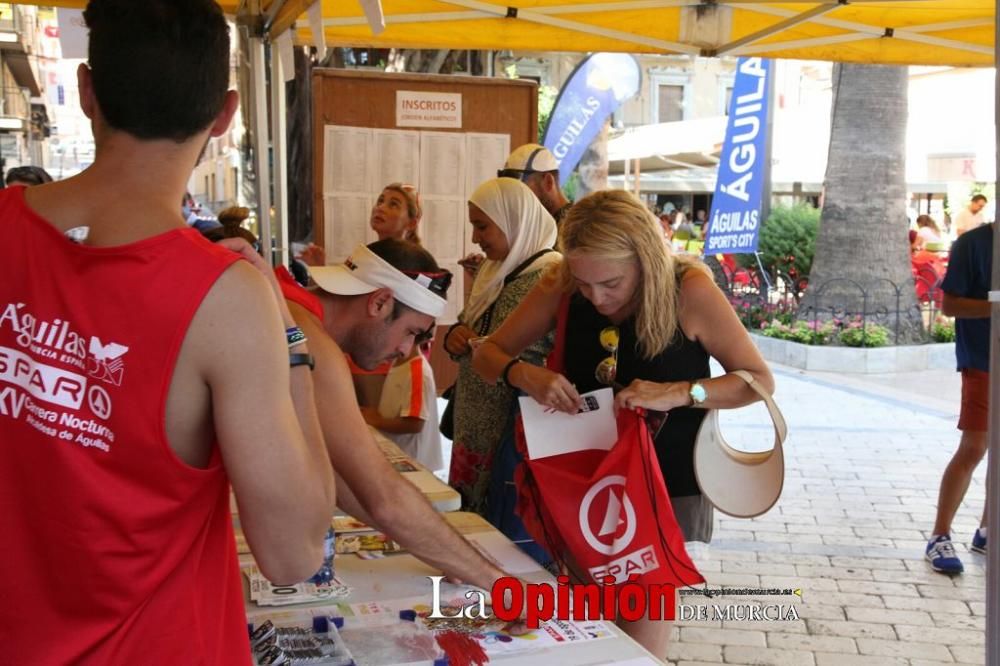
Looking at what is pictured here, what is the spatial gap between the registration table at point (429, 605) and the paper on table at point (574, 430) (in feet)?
1.02

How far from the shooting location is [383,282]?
217 cm

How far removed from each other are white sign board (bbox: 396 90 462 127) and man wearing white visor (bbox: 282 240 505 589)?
157 inches

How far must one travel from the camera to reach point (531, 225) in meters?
3.88

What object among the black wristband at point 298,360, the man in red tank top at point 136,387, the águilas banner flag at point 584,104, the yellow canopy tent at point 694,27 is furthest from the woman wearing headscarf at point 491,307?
the águilas banner flag at point 584,104

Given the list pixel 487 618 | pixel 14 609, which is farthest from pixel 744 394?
pixel 14 609

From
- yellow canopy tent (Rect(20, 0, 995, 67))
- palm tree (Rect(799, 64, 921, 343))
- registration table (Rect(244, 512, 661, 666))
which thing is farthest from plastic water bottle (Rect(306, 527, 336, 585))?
palm tree (Rect(799, 64, 921, 343))

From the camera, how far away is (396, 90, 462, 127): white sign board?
6.15 metres

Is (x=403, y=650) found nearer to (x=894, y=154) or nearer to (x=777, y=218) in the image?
(x=894, y=154)

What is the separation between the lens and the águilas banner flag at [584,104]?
10477 mm

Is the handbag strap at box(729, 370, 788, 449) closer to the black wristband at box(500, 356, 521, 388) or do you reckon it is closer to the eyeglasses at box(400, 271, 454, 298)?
the black wristband at box(500, 356, 521, 388)

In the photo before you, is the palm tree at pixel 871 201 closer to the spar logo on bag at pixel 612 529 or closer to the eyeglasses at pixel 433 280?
the spar logo on bag at pixel 612 529

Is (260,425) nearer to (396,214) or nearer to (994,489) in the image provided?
(994,489)

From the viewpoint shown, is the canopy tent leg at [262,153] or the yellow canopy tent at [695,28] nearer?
the canopy tent leg at [262,153]

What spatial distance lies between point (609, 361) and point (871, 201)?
9544 mm
